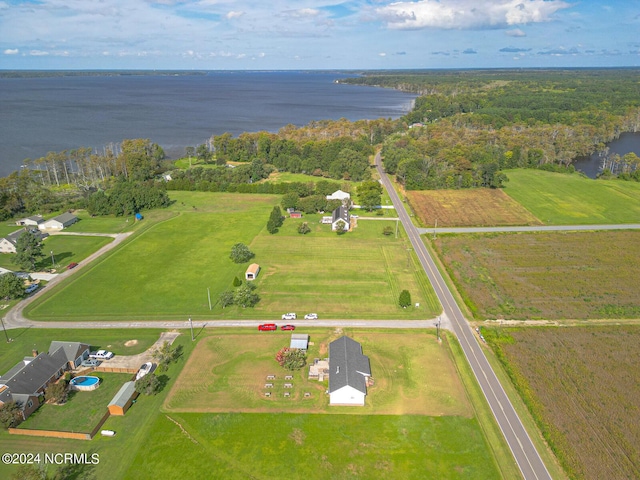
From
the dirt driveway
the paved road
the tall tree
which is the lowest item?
the dirt driveway

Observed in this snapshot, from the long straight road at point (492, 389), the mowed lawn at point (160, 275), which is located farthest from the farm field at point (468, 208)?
the mowed lawn at point (160, 275)

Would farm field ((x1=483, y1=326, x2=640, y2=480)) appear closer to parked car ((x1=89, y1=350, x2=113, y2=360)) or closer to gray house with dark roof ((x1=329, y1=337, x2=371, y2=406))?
gray house with dark roof ((x1=329, y1=337, x2=371, y2=406))

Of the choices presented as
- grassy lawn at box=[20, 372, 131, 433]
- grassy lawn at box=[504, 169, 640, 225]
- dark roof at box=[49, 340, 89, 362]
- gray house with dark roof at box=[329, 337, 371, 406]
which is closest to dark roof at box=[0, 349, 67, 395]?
dark roof at box=[49, 340, 89, 362]

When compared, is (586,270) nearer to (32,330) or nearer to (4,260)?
(32,330)

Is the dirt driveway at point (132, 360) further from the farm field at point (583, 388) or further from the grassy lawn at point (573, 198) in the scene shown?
the grassy lawn at point (573, 198)

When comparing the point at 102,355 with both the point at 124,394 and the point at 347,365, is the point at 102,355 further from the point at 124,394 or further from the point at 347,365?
the point at 347,365

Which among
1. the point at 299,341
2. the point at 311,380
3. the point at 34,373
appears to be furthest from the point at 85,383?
the point at 311,380

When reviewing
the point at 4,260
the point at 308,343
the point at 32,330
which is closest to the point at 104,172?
the point at 4,260
